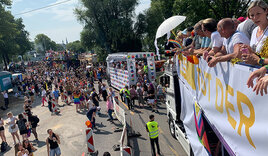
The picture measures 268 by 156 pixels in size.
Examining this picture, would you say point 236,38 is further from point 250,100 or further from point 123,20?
point 123,20

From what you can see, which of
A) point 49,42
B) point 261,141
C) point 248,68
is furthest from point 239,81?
point 49,42

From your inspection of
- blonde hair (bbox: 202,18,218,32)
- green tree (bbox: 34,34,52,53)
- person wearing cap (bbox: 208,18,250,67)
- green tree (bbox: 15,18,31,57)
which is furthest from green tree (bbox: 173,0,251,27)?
green tree (bbox: 34,34,52,53)

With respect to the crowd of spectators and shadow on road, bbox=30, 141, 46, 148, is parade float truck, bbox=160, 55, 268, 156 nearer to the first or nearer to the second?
the crowd of spectators

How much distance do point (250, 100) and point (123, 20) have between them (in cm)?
3374

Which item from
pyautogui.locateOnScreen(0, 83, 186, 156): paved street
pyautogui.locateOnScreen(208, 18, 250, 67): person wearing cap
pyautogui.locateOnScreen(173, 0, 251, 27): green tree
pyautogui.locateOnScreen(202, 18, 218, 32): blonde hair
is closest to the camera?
pyautogui.locateOnScreen(208, 18, 250, 67): person wearing cap

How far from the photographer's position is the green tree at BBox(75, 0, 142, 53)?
33406mm

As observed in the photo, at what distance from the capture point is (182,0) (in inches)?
781

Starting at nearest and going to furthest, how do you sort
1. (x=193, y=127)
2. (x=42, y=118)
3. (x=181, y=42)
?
(x=193, y=127) < (x=181, y=42) < (x=42, y=118)

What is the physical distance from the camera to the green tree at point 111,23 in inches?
1315

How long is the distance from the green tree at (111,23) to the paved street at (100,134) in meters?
21.8

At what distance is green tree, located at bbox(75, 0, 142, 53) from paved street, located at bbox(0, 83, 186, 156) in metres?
21.8

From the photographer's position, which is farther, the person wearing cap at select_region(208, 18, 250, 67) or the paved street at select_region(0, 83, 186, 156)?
the paved street at select_region(0, 83, 186, 156)

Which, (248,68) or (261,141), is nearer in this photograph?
(261,141)

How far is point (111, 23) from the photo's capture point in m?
33.4
